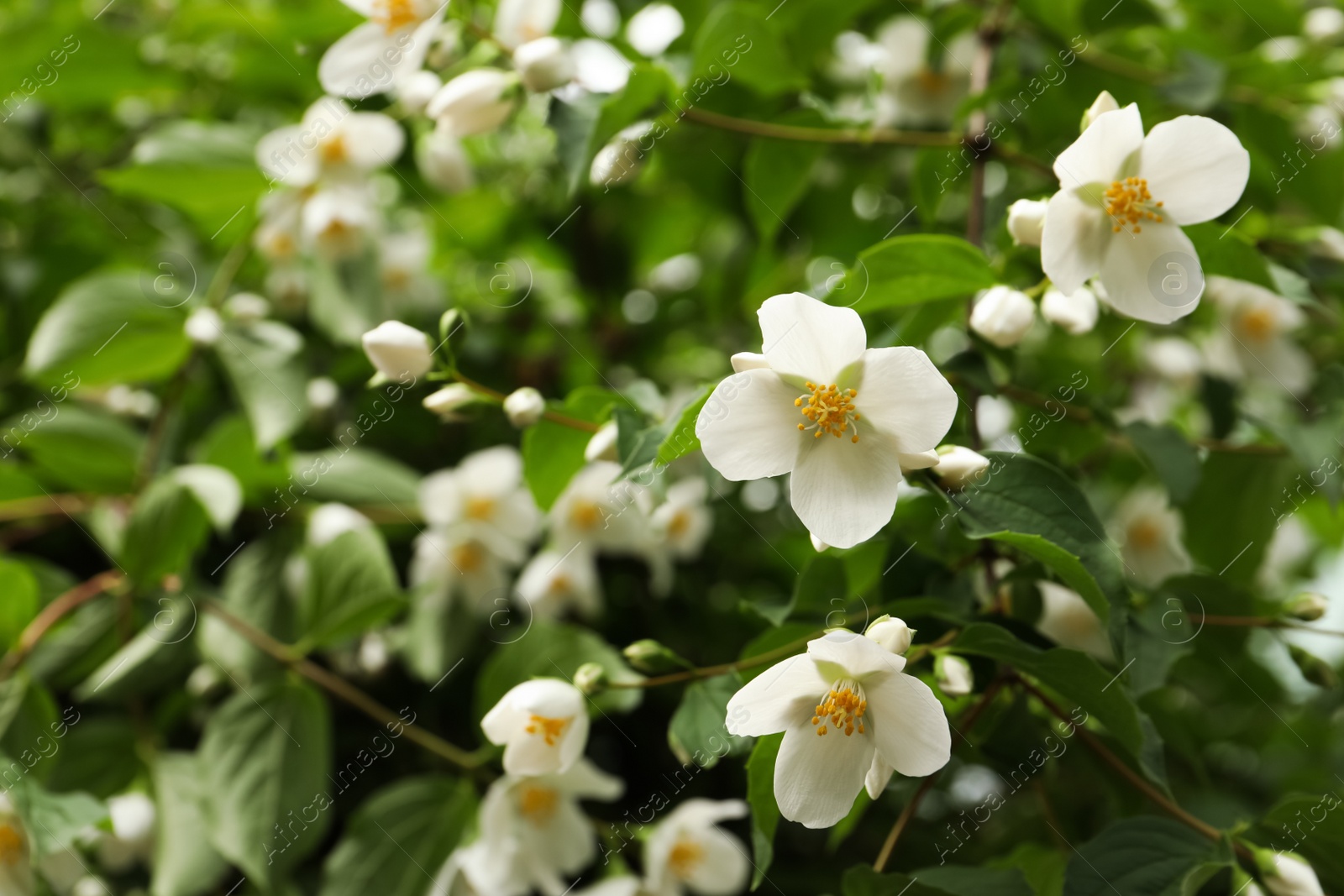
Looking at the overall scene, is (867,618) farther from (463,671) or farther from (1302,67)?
(1302,67)

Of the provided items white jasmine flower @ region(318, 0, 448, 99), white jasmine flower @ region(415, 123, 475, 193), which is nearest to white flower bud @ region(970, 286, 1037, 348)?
white jasmine flower @ region(318, 0, 448, 99)

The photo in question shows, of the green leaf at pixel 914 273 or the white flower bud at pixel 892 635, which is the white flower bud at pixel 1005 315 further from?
the white flower bud at pixel 892 635

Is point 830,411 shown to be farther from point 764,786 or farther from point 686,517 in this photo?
point 686,517

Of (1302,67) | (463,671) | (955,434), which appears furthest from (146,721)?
(1302,67)

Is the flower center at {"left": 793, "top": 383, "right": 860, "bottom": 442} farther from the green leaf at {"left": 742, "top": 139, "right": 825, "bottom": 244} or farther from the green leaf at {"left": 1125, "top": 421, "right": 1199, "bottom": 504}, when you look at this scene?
the green leaf at {"left": 742, "top": 139, "right": 825, "bottom": 244}

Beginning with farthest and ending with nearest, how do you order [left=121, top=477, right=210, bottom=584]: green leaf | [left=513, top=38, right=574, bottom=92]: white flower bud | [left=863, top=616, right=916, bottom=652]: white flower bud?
[left=121, top=477, right=210, bottom=584]: green leaf, [left=513, top=38, right=574, bottom=92]: white flower bud, [left=863, top=616, right=916, bottom=652]: white flower bud

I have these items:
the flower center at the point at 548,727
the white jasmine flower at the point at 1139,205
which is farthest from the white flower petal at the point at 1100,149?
the flower center at the point at 548,727
